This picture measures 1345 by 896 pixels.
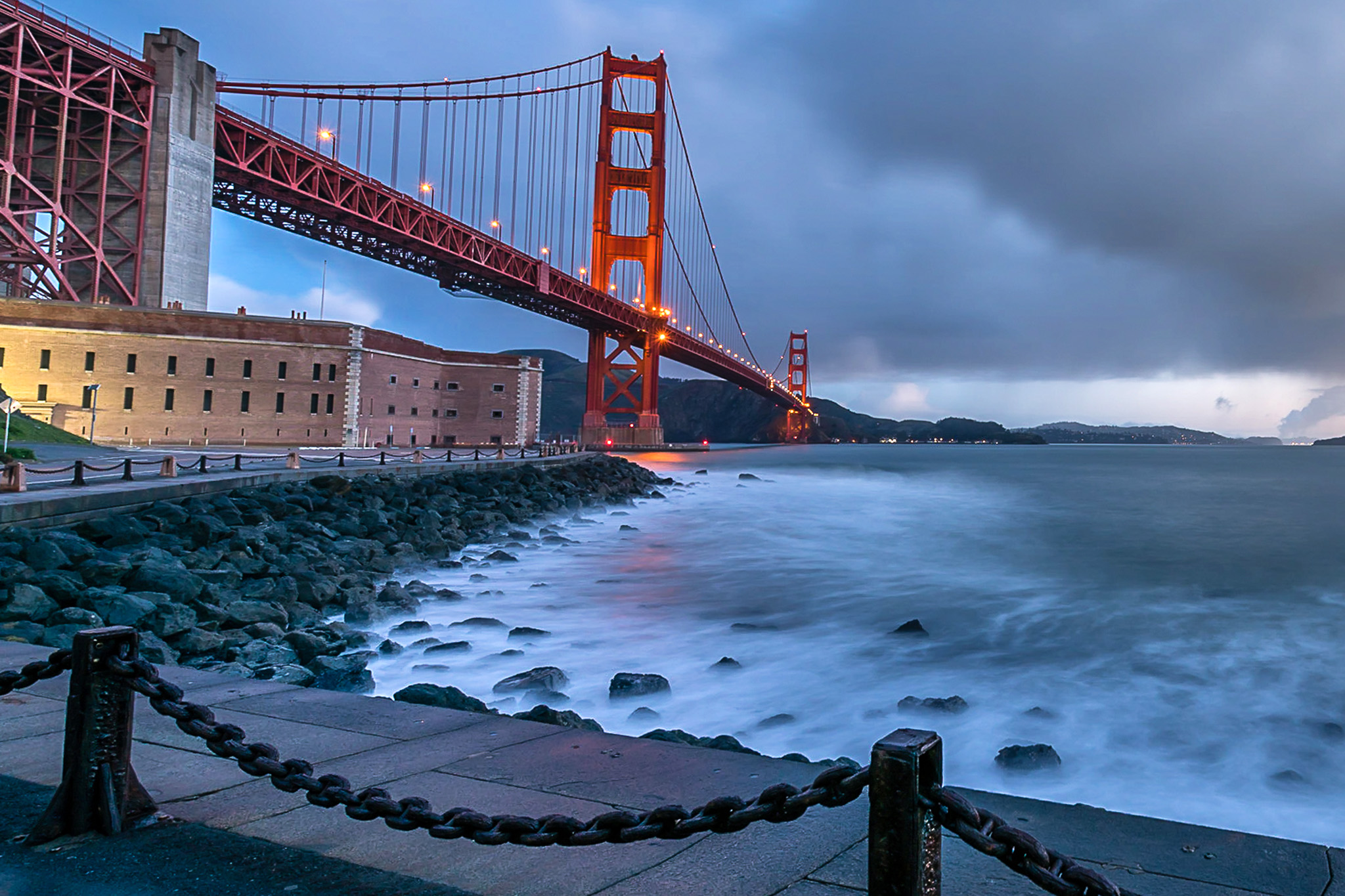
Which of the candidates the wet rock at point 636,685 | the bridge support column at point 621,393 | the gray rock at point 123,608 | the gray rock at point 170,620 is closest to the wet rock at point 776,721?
the wet rock at point 636,685

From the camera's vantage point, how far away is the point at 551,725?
125 inches

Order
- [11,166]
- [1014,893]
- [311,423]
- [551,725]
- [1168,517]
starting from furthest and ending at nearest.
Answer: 1. [311,423]
2. [11,166]
3. [1168,517]
4. [551,725]
5. [1014,893]

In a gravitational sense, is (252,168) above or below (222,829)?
above

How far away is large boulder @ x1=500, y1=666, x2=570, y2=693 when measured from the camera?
19.6 ft

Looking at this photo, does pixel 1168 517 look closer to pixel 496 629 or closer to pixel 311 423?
pixel 496 629

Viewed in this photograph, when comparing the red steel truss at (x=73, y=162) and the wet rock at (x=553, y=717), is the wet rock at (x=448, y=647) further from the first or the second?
the red steel truss at (x=73, y=162)

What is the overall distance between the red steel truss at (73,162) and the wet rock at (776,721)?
3039cm

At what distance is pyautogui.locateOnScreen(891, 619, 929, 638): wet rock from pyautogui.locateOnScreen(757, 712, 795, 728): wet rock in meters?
3.34

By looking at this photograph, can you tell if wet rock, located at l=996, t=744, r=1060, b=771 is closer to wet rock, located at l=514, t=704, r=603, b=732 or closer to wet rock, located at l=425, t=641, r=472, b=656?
wet rock, located at l=514, t=704, r=603, b=732

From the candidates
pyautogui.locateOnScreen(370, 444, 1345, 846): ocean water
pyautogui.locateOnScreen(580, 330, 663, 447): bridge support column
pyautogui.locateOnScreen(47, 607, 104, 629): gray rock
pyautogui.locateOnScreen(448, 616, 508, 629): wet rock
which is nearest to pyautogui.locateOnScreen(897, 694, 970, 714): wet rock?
pyautogui.locateOnScreen(370, 444, 1345, 846): ocean water

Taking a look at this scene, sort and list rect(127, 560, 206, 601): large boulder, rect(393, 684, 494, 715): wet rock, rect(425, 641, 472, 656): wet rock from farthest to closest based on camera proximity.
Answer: rect(425, 641, 472, 656): wet rock, rect(127, 560, 206, 601): large boulder, rect(393, 684, 494, 715): wet rock

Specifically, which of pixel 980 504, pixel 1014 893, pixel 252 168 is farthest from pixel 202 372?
pixel 1014 893

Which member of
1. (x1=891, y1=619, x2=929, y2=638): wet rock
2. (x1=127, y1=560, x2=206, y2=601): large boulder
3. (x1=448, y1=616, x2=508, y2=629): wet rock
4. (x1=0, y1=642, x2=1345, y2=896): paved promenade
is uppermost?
(x1=0, y1=642, x2=1345, y2=896): paved promenade

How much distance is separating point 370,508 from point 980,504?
21908mm
